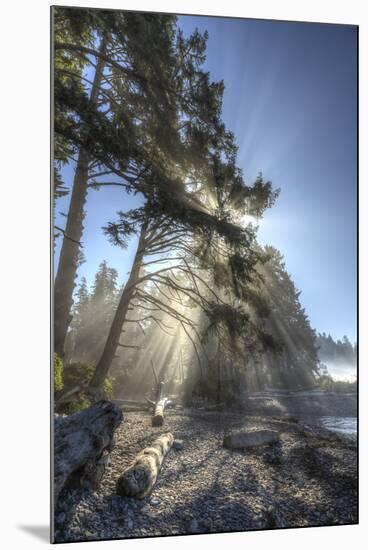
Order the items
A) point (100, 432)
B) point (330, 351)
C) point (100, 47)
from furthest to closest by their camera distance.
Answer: point (330, 351), point (100, 47), point (100, 432)

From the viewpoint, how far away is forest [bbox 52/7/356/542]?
405 cm

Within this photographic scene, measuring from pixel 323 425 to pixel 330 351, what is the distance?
706 mm

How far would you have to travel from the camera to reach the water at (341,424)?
4551mm

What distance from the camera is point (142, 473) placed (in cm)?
396

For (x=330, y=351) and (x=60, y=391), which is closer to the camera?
(x=60, y=391)

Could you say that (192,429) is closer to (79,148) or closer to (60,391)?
(60,391)

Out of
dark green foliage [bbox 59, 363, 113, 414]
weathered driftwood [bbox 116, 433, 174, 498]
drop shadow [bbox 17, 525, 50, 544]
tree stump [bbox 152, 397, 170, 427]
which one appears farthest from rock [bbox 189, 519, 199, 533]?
dark green foliage [bbox 59, 363, 113, 414]

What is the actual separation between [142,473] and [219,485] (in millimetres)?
727

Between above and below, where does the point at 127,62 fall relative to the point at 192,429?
above

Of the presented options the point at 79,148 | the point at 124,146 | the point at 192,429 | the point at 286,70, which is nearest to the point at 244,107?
the point at 286,70

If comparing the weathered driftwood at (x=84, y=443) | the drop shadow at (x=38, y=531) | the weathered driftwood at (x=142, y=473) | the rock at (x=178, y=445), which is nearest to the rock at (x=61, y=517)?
the weathered driftwood at (x=84, y=443)

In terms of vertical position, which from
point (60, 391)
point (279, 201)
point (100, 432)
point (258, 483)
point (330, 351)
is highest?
point (279, 201)

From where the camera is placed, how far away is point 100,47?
4348 mm

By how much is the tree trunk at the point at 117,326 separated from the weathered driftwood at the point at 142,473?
0.69 metres
